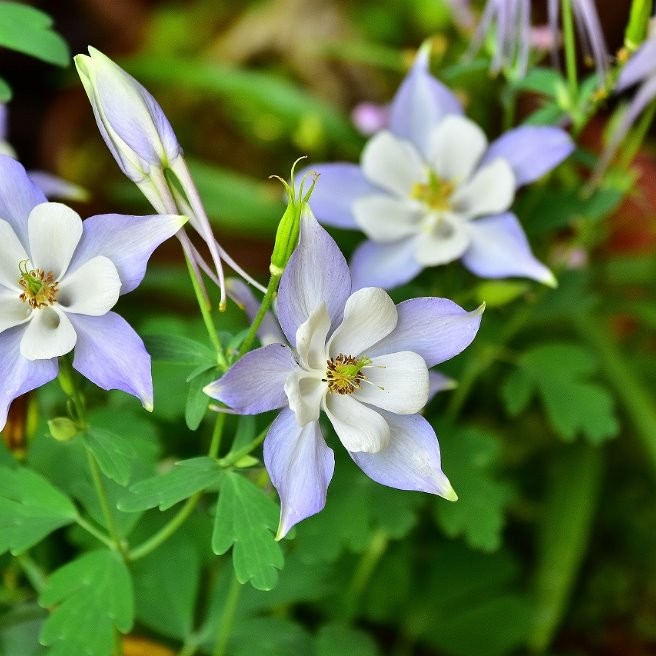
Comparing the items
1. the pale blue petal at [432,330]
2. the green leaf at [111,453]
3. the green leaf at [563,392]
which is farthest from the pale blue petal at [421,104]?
the green leaf at [111,453]

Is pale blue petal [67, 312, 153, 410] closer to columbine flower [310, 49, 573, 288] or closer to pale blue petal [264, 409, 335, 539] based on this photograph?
pale blue petal [264, 409, 335, 539]

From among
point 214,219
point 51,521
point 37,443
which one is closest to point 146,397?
point 51,521

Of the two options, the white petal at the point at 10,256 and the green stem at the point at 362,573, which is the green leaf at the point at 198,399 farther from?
the green stem at the point at 362,573

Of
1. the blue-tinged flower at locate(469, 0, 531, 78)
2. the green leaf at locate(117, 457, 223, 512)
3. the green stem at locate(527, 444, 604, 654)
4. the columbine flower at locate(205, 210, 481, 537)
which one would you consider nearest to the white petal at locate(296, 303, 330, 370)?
the columbine flower at locate(205, 210, 481, 537)

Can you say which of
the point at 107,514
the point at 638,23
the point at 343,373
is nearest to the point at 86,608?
the point at 107,514

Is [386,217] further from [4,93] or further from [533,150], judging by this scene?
[4,93]

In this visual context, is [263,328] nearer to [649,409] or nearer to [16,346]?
[16,346]
